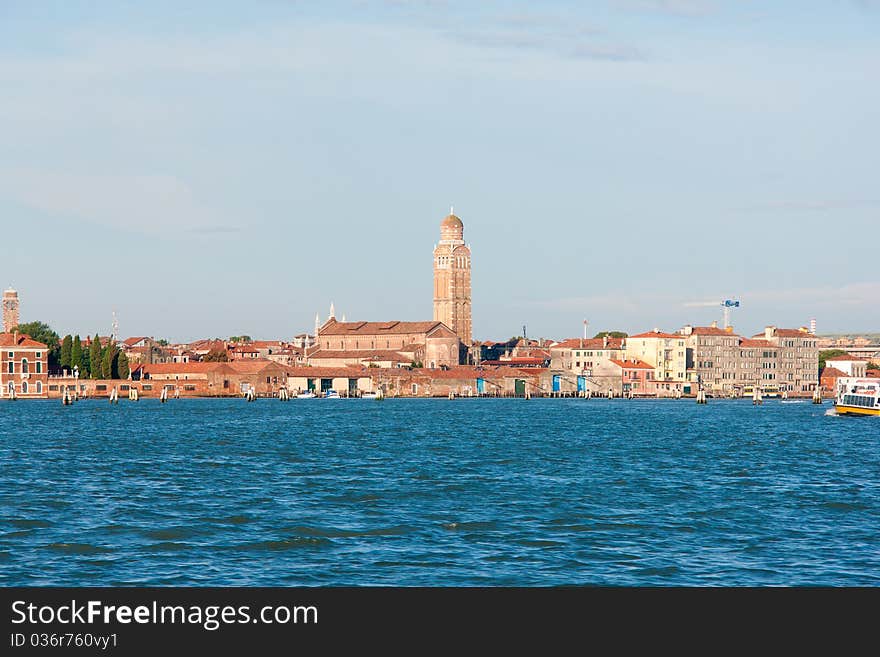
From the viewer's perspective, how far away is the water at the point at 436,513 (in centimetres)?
2136

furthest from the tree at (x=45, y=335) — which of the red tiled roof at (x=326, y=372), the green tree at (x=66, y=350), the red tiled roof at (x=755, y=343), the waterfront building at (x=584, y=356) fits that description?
the red tiled roof at (x=755, y=343)

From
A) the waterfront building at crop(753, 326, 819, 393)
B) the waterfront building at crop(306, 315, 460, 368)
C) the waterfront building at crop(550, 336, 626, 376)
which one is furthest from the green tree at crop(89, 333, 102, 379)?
the waterfront building at crop(753, 326, 819, 393)

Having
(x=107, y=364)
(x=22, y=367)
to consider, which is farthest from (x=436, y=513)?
(x=107, y=364)

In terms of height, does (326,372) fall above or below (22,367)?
below

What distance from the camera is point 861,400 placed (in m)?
99.0

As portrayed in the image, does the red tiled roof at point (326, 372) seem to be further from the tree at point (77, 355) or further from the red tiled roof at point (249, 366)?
the tree at point (77, 355)

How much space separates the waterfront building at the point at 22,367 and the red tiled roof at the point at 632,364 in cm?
6982

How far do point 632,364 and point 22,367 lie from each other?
74.3 metres

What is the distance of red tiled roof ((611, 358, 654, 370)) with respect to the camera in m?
174

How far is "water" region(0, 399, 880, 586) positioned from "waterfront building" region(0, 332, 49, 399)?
88.4 meters

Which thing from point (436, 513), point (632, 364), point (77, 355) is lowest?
point (436, 513)

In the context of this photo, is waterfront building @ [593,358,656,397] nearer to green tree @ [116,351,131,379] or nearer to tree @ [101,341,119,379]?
green tree @ [116,351,131,379]

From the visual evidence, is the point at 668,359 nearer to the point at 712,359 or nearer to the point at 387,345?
the point at 712,359
